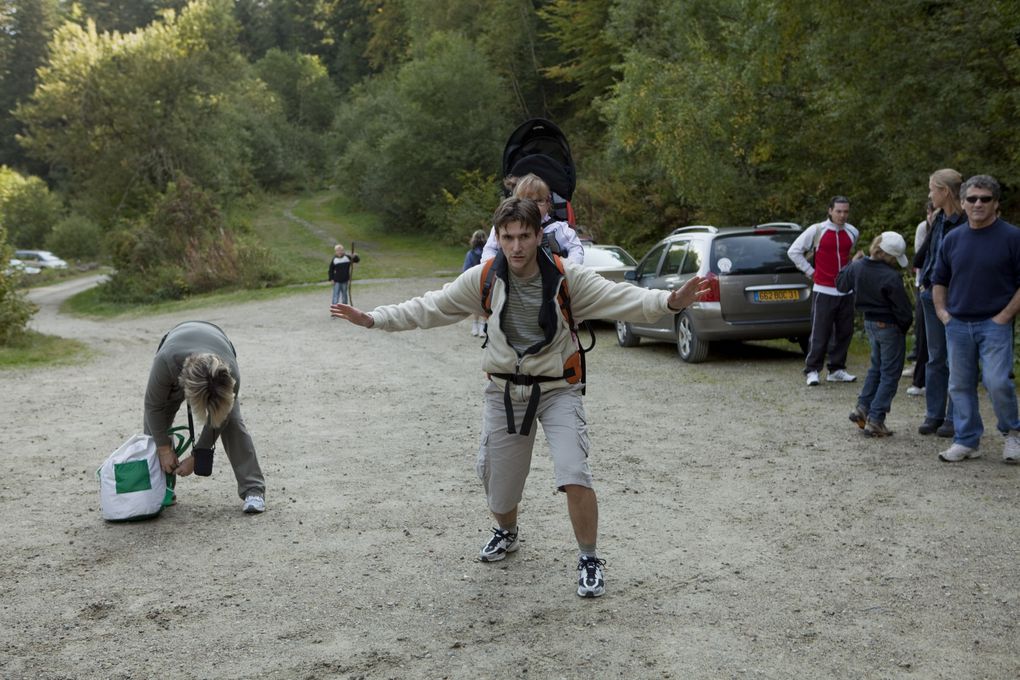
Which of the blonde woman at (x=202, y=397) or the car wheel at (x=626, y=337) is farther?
the car wheel at (x=626, y=337)

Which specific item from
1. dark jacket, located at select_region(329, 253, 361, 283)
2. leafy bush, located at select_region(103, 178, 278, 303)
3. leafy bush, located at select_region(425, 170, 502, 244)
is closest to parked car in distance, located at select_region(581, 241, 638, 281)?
dark jacket, located at select_region(329, 253, 361, 283)

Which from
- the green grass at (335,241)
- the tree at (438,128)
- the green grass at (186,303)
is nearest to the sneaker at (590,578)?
the green grass at (186,303)

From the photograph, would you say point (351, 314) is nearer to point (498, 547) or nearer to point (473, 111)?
point (498, 547)

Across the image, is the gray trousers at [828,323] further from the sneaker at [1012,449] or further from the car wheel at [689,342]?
the sneaker at [1012,449]

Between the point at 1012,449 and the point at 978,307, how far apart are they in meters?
1.10

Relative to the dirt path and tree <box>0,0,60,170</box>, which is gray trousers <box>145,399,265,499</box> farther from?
tree <box>0,0,60,170</box>

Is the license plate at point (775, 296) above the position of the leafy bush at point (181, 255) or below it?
above

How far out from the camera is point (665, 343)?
16.8 meters

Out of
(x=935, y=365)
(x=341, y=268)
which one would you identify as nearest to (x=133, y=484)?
(x=935, y=365)

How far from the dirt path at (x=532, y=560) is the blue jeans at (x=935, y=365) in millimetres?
363

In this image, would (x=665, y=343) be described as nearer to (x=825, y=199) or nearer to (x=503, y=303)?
(x=825, y=199)

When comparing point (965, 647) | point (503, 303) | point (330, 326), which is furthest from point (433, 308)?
point (330, 326)

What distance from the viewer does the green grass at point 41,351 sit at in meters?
16.7

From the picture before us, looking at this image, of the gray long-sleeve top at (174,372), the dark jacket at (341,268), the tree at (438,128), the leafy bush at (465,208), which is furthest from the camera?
the tree at (438,128)
